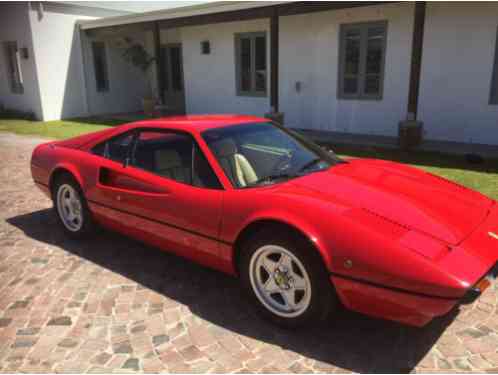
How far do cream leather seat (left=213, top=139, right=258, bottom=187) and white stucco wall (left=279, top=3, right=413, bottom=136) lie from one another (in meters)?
7.98

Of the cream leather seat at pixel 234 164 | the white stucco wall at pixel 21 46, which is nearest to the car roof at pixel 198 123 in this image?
the cream leather seat at pixel 234 164

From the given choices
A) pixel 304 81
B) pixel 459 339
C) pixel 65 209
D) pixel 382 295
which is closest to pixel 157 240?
pixel 65 209

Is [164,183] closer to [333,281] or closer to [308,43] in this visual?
[333,281]

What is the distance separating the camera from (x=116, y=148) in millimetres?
4141

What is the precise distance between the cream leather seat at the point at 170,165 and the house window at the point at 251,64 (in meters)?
9.54

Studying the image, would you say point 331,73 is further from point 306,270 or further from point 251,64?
point 306,270

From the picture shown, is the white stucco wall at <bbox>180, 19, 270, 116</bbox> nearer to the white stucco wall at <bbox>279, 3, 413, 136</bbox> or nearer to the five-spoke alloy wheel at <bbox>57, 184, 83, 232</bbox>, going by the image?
the white stucco wall at <bbox>279, 3, 413, 136</bbox>

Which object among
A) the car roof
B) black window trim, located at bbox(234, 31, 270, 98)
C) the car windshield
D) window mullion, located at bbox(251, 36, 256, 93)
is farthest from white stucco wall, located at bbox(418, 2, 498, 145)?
the car roof

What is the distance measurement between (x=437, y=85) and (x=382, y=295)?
28.2 ft

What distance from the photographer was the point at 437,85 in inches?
381

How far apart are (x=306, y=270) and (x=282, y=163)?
110 cm

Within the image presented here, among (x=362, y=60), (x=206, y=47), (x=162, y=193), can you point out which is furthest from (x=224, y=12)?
(x=162, y=193)

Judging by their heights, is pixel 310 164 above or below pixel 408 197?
above

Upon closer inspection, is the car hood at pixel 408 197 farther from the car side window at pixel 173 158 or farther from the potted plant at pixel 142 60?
the potted plant at pixel 142 60
